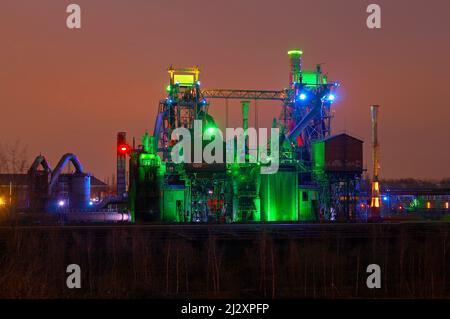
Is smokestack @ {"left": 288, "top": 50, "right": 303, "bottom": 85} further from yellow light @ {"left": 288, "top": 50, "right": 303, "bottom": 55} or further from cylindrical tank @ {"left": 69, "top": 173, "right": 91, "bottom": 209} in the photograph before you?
cylindrical tank @ {"left": 69, "top": 173, "right": 91, "bottom": 209}

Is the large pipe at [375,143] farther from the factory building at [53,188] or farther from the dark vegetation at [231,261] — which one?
the factory building at [53,188]

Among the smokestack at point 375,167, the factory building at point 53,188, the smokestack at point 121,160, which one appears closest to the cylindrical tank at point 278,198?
the smokestack at point 375,167

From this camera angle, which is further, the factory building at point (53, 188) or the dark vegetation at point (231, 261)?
the factory building at point (53, 188)

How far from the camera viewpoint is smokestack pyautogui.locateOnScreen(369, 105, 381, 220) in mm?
64750

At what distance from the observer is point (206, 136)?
70.4 meters

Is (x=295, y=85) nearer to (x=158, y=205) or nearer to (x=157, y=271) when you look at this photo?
(x=158, y=205)

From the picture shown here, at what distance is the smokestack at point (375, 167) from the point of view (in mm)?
64750

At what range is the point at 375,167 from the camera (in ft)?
218

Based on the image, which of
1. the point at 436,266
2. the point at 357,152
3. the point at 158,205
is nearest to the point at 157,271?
the point at 436,266

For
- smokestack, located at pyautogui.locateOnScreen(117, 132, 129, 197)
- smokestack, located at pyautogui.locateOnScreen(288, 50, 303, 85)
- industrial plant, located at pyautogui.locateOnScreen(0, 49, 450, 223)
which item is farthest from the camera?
smokestack, located at pyautogui.locateOnScreen(288, 50, 303, 85)

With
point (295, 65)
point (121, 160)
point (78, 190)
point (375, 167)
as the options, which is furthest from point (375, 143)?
point (78, 190)

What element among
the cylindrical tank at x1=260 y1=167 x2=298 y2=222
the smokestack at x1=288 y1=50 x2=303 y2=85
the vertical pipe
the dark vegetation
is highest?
the smokestack at x1=288 y1=50 x2=303 y2=85

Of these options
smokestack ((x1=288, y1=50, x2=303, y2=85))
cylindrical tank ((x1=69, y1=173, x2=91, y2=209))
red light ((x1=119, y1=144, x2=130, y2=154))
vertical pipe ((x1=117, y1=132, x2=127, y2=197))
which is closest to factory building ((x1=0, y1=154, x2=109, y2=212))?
cylindrical tank ((x1=69, y1=173, x2=91, y2=209))
